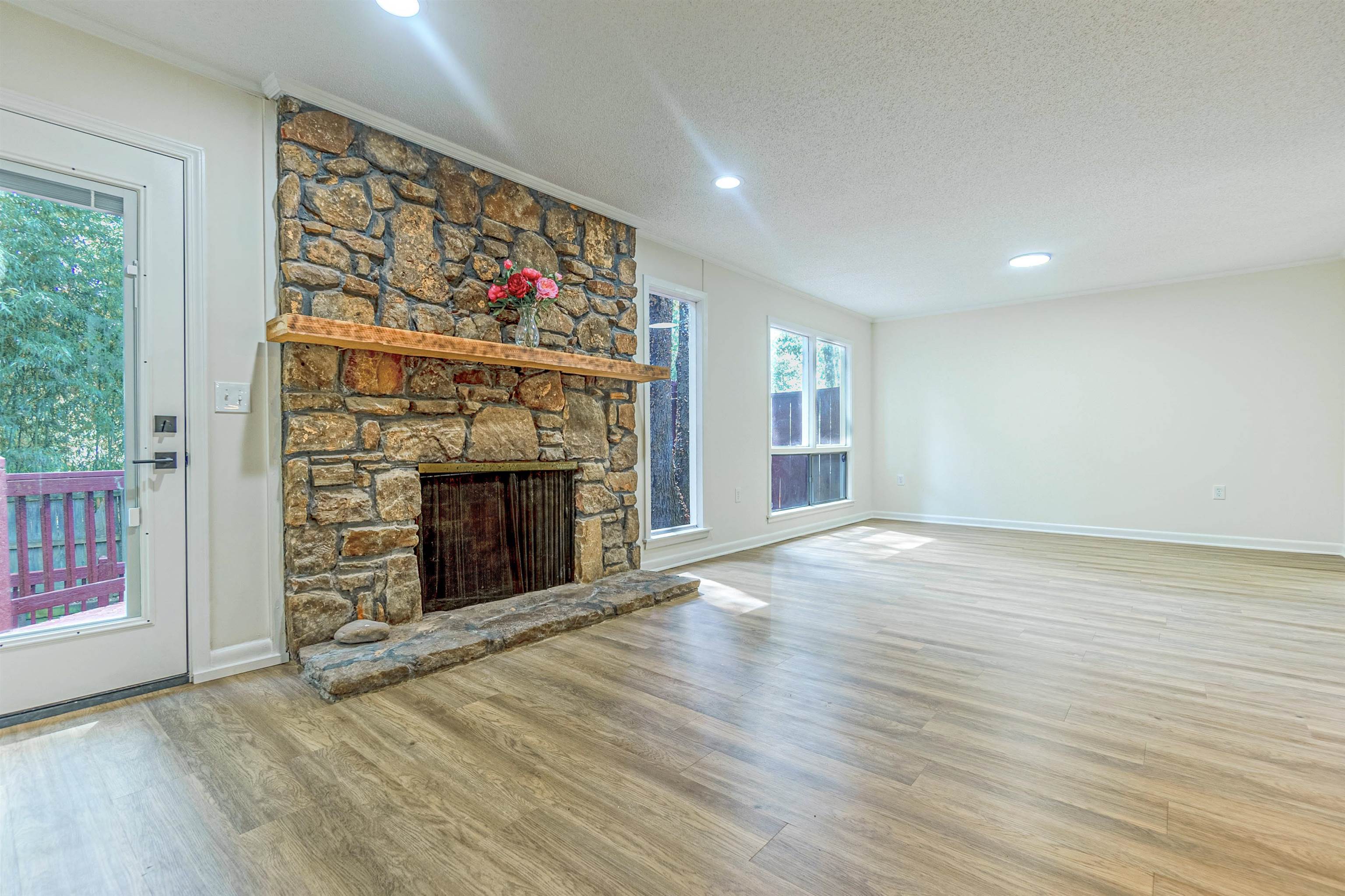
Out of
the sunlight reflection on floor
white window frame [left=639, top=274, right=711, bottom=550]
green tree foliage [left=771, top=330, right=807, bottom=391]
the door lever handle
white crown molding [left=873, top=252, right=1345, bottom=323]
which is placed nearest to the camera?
the door lever handle

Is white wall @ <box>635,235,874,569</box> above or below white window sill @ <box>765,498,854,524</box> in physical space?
above

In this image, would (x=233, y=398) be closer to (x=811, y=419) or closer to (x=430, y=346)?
(x=430, y=346)

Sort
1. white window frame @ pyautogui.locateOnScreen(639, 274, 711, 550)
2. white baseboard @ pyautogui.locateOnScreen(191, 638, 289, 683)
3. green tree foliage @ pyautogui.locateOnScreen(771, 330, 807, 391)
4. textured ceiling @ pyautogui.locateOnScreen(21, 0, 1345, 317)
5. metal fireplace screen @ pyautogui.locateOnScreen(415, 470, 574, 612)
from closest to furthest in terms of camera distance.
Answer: textured ceiling @ pyautogui.locateOnScreen(21, 0, 1345, 317) → white baseboard @ pyautogui.locateOnScreen(191, 638, 289, 683) → metal fireplace screen @ pyautogui.locateOnScreen(415, 470, 574, 612) → white window frame @ pyautogui.locateOnScreen(639, 274, 711, 550) → green tree foliage @ pyautogui.locateOnScreen(771, 330, 807, 391)

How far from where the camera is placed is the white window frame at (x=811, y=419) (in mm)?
5543

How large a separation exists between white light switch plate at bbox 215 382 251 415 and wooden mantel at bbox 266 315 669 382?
0.23m

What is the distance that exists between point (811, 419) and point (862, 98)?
13.2ft

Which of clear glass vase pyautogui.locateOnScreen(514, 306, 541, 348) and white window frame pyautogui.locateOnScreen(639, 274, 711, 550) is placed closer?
clear glass vase pyautogui.locateOnScreen(514, 306, 541, 348)

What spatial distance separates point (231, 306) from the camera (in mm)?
2461

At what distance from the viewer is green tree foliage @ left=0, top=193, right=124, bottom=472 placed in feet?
6.70

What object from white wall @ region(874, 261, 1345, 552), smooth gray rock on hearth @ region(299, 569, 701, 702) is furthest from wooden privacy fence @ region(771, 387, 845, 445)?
smooth gray rock on hearth @ region(299, 569, 701, 702)

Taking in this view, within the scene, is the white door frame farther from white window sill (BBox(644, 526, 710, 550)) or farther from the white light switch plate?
white window sill (BBox(644, 526, 710, 550))

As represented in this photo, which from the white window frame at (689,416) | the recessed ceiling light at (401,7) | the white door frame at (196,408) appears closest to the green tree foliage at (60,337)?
the white door frame at (196,408)

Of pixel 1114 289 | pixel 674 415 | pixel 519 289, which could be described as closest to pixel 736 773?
pixel 519 289

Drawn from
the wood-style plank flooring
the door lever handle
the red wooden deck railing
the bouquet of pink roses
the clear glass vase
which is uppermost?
the bouquet of pink roses
